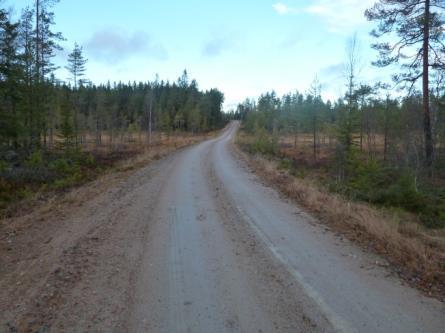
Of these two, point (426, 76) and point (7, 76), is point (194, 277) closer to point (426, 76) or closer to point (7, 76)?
point (426, 76)

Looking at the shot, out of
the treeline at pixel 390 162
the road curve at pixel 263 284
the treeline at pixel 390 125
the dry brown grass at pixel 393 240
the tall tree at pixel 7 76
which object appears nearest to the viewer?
the road curve at pixel 263 284

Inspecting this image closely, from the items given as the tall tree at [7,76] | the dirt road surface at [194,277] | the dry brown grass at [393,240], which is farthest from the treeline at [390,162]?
the tall tree at [7,76]

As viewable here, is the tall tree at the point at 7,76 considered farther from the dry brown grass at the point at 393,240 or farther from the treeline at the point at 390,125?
the treeline at the point at 390,125

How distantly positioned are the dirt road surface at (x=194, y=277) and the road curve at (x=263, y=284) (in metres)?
0.02

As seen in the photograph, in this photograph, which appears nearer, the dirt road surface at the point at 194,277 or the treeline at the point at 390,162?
the dirt road surface at the point at 194,277

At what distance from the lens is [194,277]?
14.8ft

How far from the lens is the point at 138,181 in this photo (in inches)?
523

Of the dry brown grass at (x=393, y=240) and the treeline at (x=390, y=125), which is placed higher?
the treeline at (x=390, y=125)

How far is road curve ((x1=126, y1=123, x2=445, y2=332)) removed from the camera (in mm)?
3406

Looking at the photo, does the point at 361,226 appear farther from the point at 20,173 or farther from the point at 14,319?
the point at 20,173

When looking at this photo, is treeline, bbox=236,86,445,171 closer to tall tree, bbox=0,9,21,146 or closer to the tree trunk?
the tree trunk

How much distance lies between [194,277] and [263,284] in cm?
98

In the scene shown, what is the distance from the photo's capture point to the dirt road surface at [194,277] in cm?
343

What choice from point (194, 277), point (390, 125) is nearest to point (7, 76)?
point (194, 277)
